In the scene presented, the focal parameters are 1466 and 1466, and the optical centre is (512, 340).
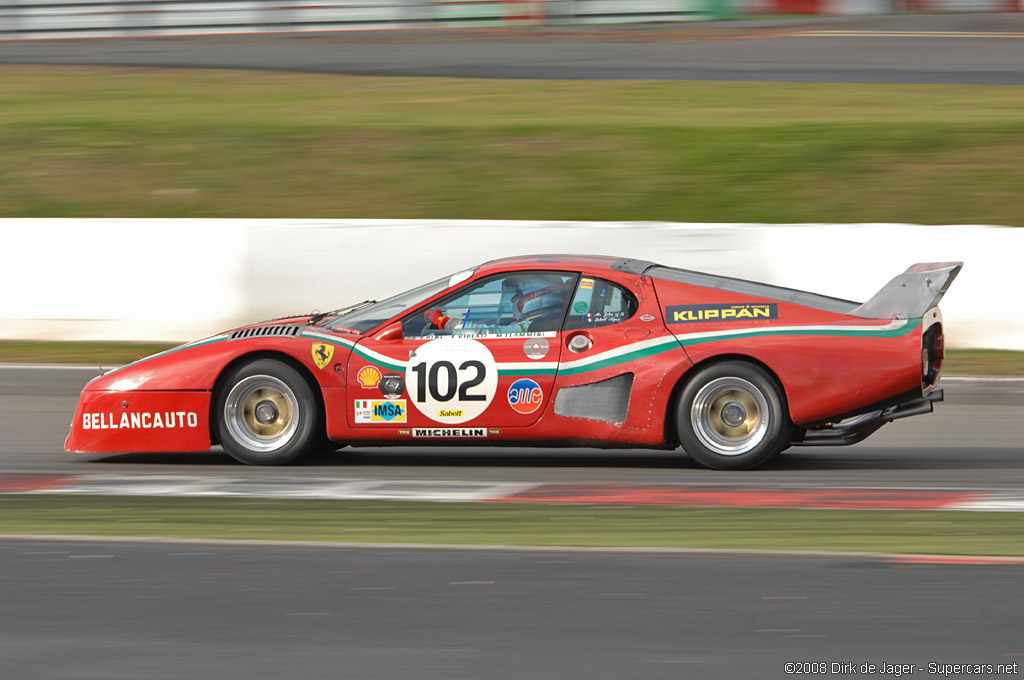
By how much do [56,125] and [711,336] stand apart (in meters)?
11.9

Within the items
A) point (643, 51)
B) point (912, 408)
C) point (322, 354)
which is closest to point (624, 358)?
point (912, 408)

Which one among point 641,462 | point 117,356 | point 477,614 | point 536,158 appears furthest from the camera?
point 536,158

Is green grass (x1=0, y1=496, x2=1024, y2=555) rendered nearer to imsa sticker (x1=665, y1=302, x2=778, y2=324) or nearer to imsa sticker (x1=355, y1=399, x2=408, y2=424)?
imsa sticker (x1=355, y1=399, x2=408, y2=424)

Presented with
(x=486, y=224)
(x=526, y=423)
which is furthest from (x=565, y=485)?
(x=486, y=224)

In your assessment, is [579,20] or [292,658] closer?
[292,658]

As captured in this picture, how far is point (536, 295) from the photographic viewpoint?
837 cm

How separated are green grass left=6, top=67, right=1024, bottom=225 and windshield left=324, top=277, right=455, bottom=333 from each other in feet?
20.9

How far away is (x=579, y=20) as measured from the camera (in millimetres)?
27438

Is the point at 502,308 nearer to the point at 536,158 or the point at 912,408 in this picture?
the point at 912,408

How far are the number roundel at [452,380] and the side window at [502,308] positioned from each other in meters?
0.12

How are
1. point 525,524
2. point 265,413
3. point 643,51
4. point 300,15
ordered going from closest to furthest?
point 525,524, point 265,413, point 643,51, point 300,15

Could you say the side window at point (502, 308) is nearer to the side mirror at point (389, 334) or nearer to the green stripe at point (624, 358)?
the side mirror at point (389, 334)

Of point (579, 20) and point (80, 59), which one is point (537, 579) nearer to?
point (80, 59)

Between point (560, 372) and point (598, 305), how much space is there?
0.46m
